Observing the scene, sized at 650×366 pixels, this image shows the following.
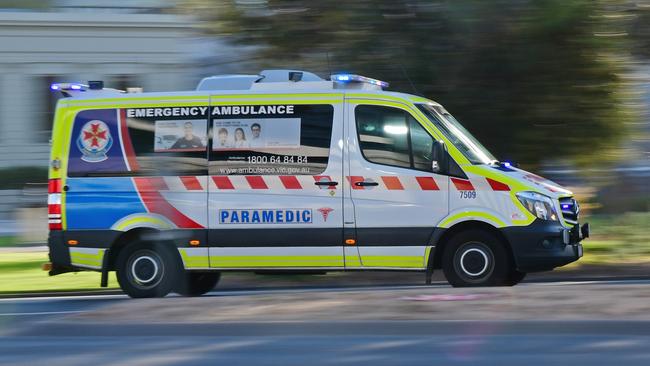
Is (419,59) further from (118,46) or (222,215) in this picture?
(118,46)

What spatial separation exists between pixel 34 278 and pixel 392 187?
6142 millimetres

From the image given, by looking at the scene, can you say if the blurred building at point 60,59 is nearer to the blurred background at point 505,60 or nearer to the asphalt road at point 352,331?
the blurred background at point 505,60

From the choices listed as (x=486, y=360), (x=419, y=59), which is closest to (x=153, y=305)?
(x=486, y=360)

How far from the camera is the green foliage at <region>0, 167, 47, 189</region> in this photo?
25.1 m

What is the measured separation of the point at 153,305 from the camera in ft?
27.4

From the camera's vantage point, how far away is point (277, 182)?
9.93 m

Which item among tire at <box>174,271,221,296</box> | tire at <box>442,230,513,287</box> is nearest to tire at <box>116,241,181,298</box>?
tire at <box>174,271,221,296</box>

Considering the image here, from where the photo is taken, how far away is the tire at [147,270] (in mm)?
10359

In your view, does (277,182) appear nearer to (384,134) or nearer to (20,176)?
(384,134)

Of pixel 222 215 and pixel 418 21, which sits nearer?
pixel 222 215

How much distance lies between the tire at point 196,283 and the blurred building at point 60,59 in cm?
1522

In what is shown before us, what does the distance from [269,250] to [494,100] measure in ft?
12.6

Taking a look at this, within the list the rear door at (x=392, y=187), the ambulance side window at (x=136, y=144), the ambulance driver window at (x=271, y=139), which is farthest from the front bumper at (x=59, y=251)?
the rear door at (x=392, y=187)

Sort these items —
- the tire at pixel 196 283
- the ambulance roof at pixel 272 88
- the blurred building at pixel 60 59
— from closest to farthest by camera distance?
1. the ambulance roof at pixel 272 88
2. the tire at pixel 196 283
3. the blurred building at pixel 60 59
